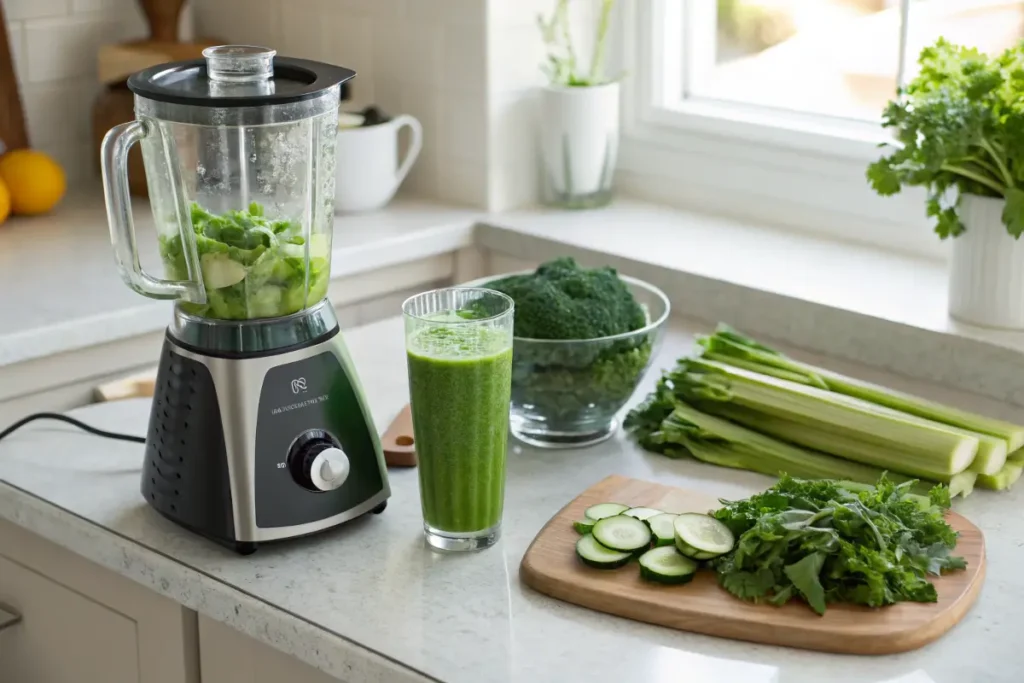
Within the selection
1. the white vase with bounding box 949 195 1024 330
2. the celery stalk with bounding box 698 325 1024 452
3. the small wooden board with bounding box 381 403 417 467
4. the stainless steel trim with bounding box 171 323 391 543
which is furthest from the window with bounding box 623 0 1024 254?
the stainless steel trim with bounding box 171 323 391 543

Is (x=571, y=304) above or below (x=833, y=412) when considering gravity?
above

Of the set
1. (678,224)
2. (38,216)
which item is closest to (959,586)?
(678,224)

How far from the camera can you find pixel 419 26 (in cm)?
214

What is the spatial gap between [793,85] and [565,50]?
1.22 feet

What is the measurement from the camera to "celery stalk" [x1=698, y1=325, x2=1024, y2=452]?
53.2 inches

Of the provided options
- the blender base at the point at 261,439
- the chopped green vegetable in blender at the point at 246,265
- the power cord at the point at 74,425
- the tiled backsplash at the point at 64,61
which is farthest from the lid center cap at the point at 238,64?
the tiled backsplash at the point at 64,61

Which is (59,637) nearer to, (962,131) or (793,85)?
(962,131)

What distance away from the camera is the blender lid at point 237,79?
3.64 feet

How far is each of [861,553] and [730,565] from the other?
11 centimetres

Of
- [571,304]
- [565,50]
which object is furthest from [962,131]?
[565,50]

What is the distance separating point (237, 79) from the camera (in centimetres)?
116

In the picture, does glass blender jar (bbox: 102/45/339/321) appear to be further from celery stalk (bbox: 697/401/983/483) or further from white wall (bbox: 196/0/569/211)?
white wall (bbox: 196/0/569/211)

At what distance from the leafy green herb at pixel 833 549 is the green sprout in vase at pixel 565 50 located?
3.60ft

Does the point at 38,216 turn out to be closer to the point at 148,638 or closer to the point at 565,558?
the point at 148,638
